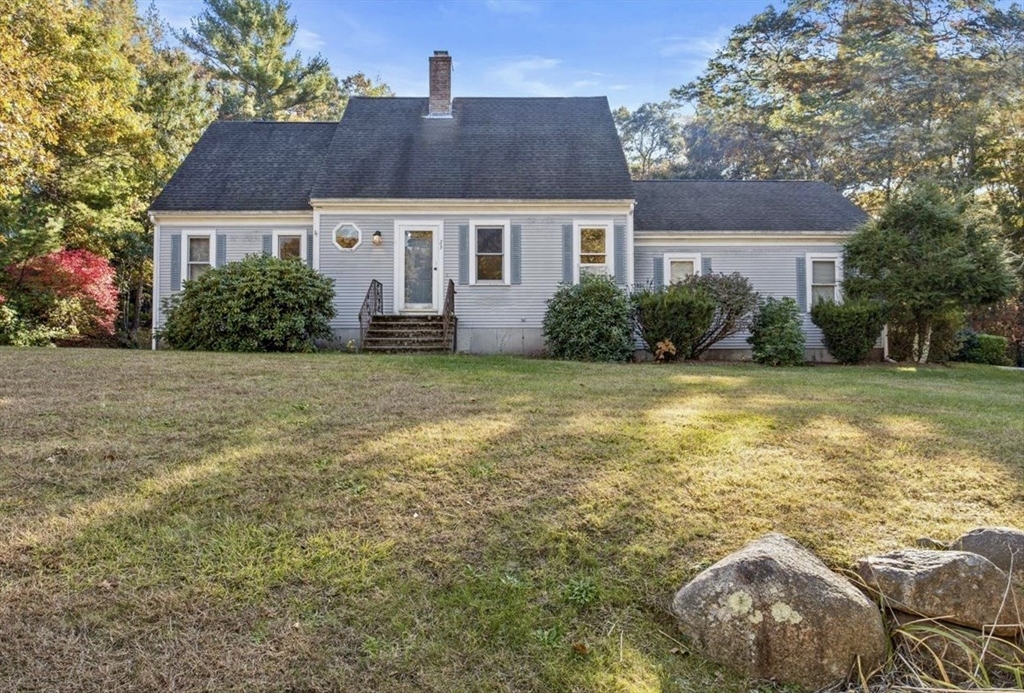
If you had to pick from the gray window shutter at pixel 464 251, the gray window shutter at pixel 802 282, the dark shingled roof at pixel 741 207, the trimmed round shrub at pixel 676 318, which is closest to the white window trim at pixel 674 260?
the dark shingled roof at pixel 741 207

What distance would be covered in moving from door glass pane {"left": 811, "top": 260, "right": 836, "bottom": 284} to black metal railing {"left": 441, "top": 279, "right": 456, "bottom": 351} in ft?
28.6

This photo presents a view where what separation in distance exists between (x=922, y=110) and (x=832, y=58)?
4.43 metres

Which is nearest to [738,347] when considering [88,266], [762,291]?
[762,291]

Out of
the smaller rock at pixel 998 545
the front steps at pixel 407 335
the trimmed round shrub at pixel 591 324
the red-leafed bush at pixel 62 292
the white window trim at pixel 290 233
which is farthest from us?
the red-leafed bush at pixel 62 292

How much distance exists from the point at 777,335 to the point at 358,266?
9.01 metres

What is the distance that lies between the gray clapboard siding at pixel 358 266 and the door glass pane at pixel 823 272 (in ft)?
33.1

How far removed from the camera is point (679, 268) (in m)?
14.0

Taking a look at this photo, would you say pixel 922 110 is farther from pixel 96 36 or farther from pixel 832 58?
pixel 96 36

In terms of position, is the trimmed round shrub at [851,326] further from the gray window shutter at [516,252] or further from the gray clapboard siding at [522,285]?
the gray window shutter at [516,252]

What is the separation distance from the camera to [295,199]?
→ 13.4 m

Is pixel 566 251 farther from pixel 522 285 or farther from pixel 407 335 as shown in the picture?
pixel 407 335

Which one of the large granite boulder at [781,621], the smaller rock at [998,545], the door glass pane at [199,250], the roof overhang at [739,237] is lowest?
the large granite boulder at [781,621]

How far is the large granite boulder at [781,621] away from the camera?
7.68ft

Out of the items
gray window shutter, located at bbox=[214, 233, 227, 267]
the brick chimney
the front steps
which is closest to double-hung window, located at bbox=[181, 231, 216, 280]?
gray window shutter, located at bbox=[214, 233, 227, 267]
